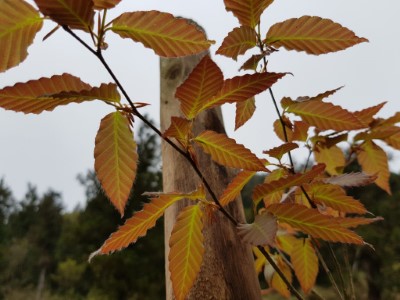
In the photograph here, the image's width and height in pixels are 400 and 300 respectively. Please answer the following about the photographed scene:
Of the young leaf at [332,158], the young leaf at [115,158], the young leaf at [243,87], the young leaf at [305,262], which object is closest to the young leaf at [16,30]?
the young leaf at [115,158]

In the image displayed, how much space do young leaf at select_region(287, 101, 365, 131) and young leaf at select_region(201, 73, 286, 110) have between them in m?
0.25

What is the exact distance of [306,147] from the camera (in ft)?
2.88

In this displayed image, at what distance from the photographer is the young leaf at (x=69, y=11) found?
13.6 inches

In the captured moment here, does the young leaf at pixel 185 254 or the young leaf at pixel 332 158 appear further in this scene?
the young leaf at pixel 332 158

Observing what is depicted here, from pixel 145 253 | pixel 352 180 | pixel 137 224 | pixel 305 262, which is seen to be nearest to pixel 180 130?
pixel 137 224

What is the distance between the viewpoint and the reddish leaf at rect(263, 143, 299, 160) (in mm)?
605

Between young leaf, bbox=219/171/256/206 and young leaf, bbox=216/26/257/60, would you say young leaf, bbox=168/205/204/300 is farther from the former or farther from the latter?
young leaf, bbox=216/26/257/60

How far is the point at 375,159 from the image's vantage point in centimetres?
97

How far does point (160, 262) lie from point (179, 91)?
1205 centimetres

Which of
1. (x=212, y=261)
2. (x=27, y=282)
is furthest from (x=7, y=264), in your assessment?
(x=212, y=261)

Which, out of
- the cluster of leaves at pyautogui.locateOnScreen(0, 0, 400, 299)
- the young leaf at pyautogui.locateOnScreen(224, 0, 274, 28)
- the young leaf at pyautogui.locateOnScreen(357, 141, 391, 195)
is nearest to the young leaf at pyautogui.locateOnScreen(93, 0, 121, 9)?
the cluster of leaves at pyautogui.locateOnScreen(0, 0, 400, 299)

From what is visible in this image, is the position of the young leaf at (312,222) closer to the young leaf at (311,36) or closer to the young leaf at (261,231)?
the young leaf at (261,231)

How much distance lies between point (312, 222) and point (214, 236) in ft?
1.03

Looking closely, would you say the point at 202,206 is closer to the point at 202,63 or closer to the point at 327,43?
the point at 202,63
